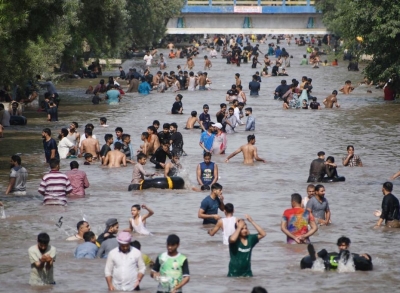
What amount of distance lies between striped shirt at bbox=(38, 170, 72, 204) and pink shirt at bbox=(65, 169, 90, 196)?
3.32ft

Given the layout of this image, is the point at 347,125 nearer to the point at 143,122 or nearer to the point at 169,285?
the point at 143,122

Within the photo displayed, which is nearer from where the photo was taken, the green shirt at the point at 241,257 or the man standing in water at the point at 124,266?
the man standing in water at the point at 124,266

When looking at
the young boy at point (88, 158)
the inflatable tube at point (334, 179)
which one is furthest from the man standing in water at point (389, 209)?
the young boy at point (88, 158)

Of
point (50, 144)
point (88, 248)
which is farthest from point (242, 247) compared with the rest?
point (50, 144)

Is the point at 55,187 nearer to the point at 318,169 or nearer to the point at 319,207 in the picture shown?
the point at 319,207

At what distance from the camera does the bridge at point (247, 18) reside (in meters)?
124

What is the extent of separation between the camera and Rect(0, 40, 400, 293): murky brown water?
52.1ft

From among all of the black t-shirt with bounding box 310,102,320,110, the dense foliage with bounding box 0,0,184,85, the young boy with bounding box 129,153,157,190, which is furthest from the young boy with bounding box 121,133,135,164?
the black t-shirt with bounding box 310,102,320,110

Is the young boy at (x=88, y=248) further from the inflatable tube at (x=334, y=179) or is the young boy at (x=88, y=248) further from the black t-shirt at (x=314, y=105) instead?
the black t-shirt at (x=314, y=105)

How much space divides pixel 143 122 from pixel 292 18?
87.8 m

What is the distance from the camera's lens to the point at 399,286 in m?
15.5

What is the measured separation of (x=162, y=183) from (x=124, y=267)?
1117 cm

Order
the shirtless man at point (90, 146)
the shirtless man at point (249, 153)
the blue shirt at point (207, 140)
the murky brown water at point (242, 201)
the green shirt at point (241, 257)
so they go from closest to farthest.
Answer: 1. the green shirt at point (241, 257)
2. the murky brown water at point (242, 201)
3. the shirtless man at point (90, 146)
4. the shirtless man at point (249, 153)
5. the blue shirt at point (207, 140)

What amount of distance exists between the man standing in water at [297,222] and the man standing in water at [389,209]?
80.1 inches
